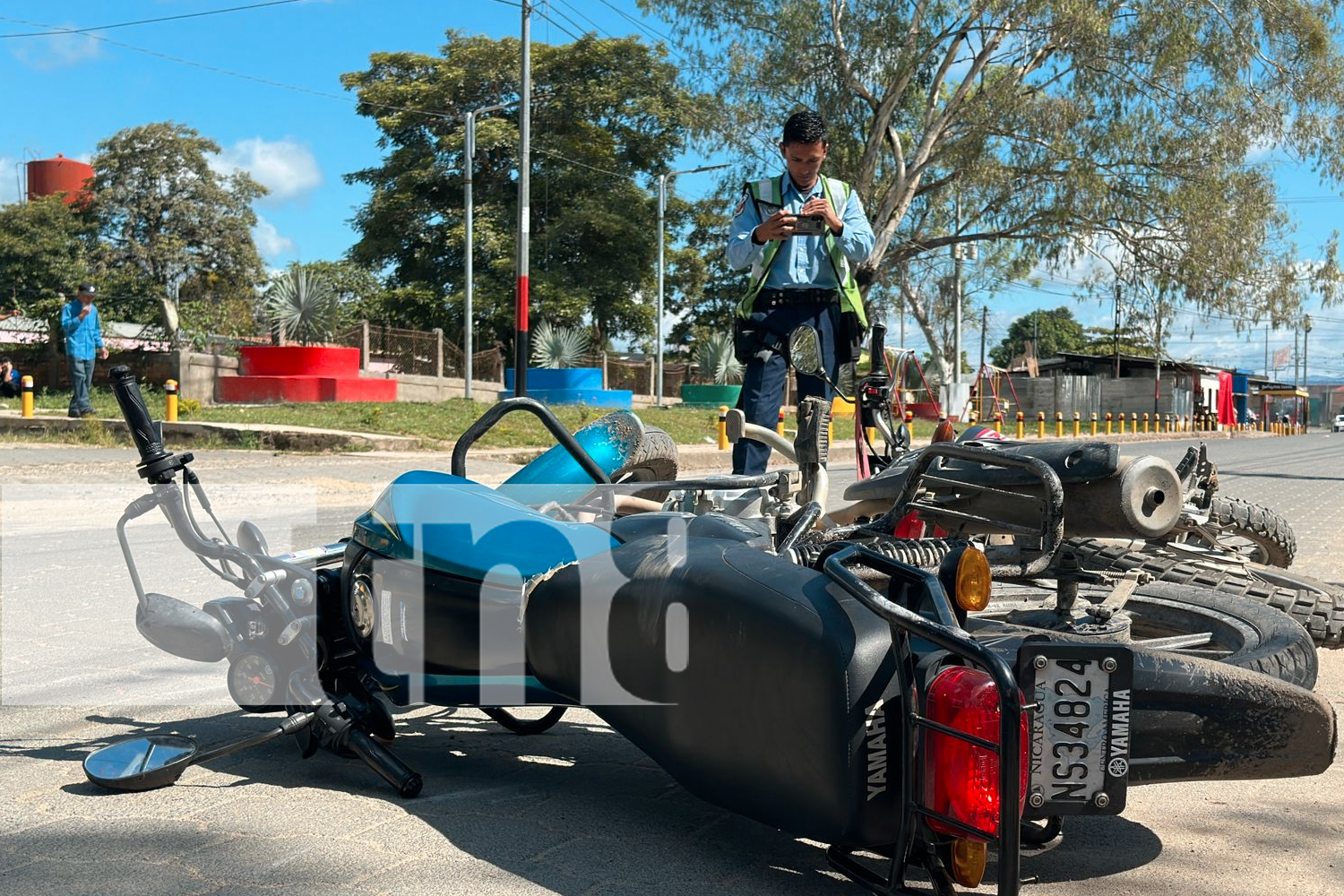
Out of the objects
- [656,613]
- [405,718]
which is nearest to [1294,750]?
[656,613]

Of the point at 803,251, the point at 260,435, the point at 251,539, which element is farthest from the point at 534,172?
the point at 251,539

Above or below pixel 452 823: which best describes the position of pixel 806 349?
above

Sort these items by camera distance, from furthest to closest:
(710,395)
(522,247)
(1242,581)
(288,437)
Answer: (710,395)
(522,247)
(288,437)
(1242,581)

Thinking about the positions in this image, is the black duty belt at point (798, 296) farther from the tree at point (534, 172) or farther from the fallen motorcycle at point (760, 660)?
the tree at point (534, 172)

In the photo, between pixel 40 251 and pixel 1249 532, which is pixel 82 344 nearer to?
pixel 1249 532

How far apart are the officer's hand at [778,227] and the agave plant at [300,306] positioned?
24.1 meters

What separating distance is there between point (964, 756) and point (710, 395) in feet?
100

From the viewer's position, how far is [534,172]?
43.2m

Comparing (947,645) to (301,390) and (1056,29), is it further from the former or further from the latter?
(1056,29)

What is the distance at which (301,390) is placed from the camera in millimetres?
23391

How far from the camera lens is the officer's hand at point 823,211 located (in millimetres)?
4434

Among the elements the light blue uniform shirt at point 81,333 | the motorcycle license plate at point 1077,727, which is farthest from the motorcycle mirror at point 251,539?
the light blue uniform shirt at point 81,333

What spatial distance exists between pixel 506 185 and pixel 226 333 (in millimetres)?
12409

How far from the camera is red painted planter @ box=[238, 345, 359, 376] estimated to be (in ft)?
78.9
